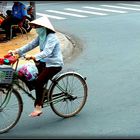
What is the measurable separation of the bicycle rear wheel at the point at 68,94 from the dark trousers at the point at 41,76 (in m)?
0.16

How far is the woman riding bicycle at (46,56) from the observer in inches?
253

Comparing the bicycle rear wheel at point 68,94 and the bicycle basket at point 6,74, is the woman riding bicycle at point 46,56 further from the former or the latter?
the bicycle basket at point 6,74

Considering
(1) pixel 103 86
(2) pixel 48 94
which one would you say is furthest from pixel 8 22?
(2) pixel 48 94

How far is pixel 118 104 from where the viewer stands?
7.48 m

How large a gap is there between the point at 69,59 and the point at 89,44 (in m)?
1.93

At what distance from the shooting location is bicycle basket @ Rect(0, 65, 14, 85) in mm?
6117

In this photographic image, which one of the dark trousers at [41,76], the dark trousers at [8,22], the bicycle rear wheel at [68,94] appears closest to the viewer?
the dark trousers at [41,76]

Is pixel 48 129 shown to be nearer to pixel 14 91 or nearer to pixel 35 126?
pixel 35 126

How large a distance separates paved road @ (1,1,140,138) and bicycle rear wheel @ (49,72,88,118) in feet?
0.45

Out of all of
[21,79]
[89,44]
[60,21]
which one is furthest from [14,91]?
[60,21]

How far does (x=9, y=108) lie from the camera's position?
6.42 metres

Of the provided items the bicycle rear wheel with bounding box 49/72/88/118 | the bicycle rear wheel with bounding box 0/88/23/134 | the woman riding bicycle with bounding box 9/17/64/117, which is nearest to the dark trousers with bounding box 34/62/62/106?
the woman riding bicycle with bounding box 9/17/64/117

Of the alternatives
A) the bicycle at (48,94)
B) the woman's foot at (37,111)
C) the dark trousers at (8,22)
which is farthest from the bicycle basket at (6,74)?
the dark trousers at (8,22)

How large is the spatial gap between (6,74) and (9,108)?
→ 21.7 inches
